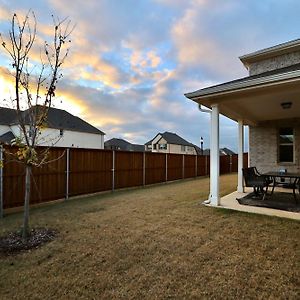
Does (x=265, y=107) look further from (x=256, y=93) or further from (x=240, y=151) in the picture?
(x=240, y=151)

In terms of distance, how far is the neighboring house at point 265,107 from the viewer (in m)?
5.56

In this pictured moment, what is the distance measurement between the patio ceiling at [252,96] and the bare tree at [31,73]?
354 centimetres

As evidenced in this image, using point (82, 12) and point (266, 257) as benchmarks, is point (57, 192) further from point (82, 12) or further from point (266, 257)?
point (266, 257)

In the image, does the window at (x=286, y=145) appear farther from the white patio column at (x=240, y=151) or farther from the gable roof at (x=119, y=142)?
the gable roof at (x=119, y=142)

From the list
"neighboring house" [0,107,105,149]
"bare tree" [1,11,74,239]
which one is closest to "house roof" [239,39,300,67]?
"bare tree" [1,11,74,239]

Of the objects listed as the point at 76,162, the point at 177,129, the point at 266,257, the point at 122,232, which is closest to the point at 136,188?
the point at 76,162

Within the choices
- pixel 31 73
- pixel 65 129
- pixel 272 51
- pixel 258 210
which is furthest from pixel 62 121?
pixel 258 210

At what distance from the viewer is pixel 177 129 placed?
189 feet

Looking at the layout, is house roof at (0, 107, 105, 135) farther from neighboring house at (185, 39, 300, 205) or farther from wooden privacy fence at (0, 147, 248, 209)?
neighboring house at (185, 39, 300, 205)

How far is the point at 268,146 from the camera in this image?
10.8 metres

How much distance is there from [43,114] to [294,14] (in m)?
10.1

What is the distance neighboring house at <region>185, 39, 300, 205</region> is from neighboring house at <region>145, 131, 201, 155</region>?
135 ft

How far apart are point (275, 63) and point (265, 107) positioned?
13.6 feet

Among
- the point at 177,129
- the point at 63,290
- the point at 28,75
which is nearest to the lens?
the point at 63,290
